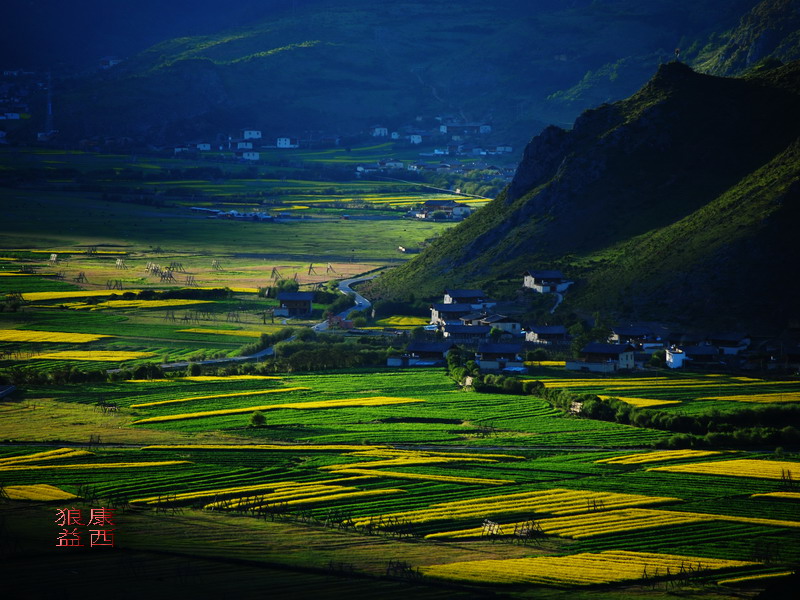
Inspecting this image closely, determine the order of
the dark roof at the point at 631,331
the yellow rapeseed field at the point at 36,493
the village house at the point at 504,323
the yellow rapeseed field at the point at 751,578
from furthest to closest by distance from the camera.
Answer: the village house at the point at 504,323
the dark roof at the point at 631,331
the yellow rapeseed field at the point at 36,493
the yellow rapeseed field at the point at 751,578

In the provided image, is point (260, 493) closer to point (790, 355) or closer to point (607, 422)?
point (607, 422)

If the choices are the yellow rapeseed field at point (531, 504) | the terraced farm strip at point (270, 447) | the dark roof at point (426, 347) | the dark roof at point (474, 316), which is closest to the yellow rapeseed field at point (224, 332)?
the dark roof at point (426, 347)

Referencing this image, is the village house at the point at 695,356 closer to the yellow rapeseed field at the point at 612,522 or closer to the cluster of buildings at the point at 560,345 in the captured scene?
the cluster of buildings at the point at 560,345

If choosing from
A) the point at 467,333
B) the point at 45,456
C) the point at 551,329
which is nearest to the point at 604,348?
the point at 551,329

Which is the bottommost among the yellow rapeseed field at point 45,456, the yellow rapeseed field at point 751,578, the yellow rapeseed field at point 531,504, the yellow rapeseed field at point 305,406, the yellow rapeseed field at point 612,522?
the yellow rapeseed field at point 751,578

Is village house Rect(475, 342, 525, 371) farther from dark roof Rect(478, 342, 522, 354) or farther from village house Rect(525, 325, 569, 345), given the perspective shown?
village house Rect(525, 325, 569, 345)

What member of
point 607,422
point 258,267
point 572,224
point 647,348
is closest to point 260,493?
point 607,422

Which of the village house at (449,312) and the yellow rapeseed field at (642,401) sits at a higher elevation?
the village house at (449,312)
